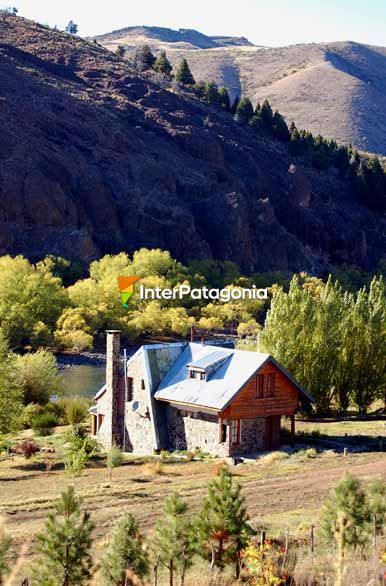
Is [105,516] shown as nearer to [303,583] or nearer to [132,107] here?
[303,583]

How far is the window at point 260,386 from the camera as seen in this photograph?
40.3m

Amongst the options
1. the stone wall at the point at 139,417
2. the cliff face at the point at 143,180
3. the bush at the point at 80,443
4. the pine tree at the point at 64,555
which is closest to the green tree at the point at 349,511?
the pine tree at the point at 64,555

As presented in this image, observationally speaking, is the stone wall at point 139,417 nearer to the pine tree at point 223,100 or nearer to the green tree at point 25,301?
the green tree at point 25,301

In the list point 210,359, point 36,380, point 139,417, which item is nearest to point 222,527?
point 210,359

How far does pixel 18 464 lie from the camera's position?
128 feet

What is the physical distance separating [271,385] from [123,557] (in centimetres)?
2275

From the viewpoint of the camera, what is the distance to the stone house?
39.6 meters

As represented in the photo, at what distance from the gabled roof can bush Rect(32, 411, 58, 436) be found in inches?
283

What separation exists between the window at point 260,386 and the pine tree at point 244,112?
433 ft

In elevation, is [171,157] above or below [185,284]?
above

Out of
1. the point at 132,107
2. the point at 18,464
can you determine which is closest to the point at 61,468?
the point at 18,464

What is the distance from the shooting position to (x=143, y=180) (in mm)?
136875

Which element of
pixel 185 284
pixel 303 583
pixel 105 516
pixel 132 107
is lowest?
pixel 185 284

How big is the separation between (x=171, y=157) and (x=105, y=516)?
393 feet
